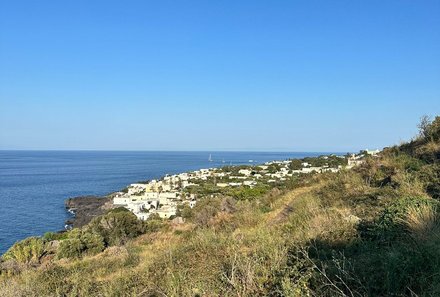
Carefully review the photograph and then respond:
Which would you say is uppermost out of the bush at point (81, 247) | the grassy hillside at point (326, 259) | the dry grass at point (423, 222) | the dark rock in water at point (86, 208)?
the dry grass at point (423, 222)

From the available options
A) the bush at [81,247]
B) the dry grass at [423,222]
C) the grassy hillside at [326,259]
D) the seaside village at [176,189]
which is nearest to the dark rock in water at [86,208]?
the seaside village at [176,189]

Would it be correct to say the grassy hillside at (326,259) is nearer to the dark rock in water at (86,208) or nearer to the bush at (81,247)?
the bush at (81,247)

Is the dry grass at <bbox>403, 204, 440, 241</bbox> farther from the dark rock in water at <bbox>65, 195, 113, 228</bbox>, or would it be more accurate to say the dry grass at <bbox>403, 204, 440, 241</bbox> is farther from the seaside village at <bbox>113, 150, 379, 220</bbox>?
the dark rock in water at <bbox>65, 195, 113, 228</bbox>

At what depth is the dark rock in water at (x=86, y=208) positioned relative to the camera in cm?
4500

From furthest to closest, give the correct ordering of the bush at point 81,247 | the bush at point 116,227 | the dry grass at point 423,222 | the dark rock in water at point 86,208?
the dark rock in water at point 86,208
the bush at point 116,227
the bush at point 81,247
the dry grass at point 423,222

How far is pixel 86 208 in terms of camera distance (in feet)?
168

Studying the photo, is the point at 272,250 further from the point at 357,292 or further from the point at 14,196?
the point at 14,196

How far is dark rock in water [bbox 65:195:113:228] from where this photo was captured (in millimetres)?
45000

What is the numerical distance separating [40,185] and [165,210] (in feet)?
146

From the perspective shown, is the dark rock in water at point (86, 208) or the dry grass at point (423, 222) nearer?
the dry grass at point (423, 222)

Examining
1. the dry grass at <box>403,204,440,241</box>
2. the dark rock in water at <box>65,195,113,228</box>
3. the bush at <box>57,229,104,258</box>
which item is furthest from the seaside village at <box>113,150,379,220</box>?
the dry grass at <box>403,204,440,241</box>

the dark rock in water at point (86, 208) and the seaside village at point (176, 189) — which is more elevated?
the seaside village at point (176, 189)

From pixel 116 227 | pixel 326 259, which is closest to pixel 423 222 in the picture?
pixel 326 259

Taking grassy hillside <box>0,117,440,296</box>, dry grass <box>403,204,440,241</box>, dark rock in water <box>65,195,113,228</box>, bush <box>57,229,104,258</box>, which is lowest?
dark rock in water <box>65,195,113,228</box>
